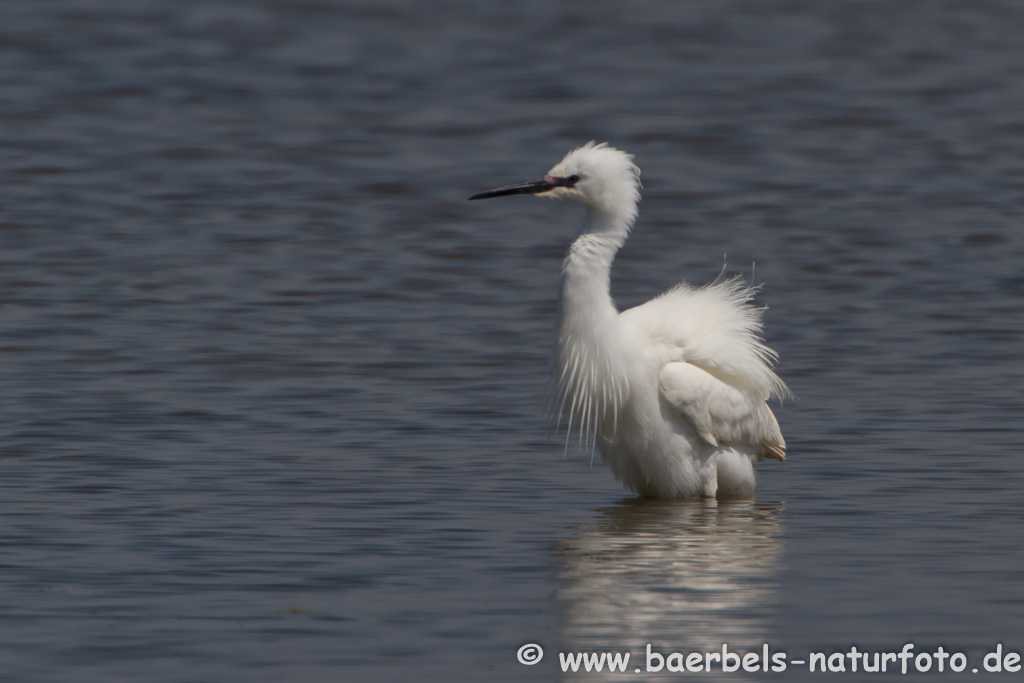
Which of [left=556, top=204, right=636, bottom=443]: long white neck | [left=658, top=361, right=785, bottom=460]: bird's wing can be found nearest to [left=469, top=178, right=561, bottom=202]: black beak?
[left=556, top=204, right=636, bottom=443]: long white neck

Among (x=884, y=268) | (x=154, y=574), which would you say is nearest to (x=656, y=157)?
(x=884, y=268)

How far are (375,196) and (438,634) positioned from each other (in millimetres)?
12235

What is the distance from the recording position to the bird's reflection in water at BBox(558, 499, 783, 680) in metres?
5.93

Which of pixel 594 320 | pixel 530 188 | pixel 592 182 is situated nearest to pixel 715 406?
pixel 594 320

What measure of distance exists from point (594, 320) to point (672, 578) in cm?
194

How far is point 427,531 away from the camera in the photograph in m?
7.55

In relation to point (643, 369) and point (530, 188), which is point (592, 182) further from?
point (643, 369)

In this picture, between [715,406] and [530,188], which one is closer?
[715,406]

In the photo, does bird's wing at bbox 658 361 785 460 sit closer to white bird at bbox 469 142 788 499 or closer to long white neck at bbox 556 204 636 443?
white bird at bbox 469 142 788 499

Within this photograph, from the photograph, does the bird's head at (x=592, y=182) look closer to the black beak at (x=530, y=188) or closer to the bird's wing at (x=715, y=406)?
the black beak at (x=530, y=188)

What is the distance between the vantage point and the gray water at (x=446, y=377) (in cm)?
621

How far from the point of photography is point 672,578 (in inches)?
267

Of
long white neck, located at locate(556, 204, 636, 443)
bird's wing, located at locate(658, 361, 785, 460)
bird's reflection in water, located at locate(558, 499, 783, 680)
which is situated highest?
long white neck, located at locate(556, 204, 636, 443)

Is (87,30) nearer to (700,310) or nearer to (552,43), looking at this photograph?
(552,43)
